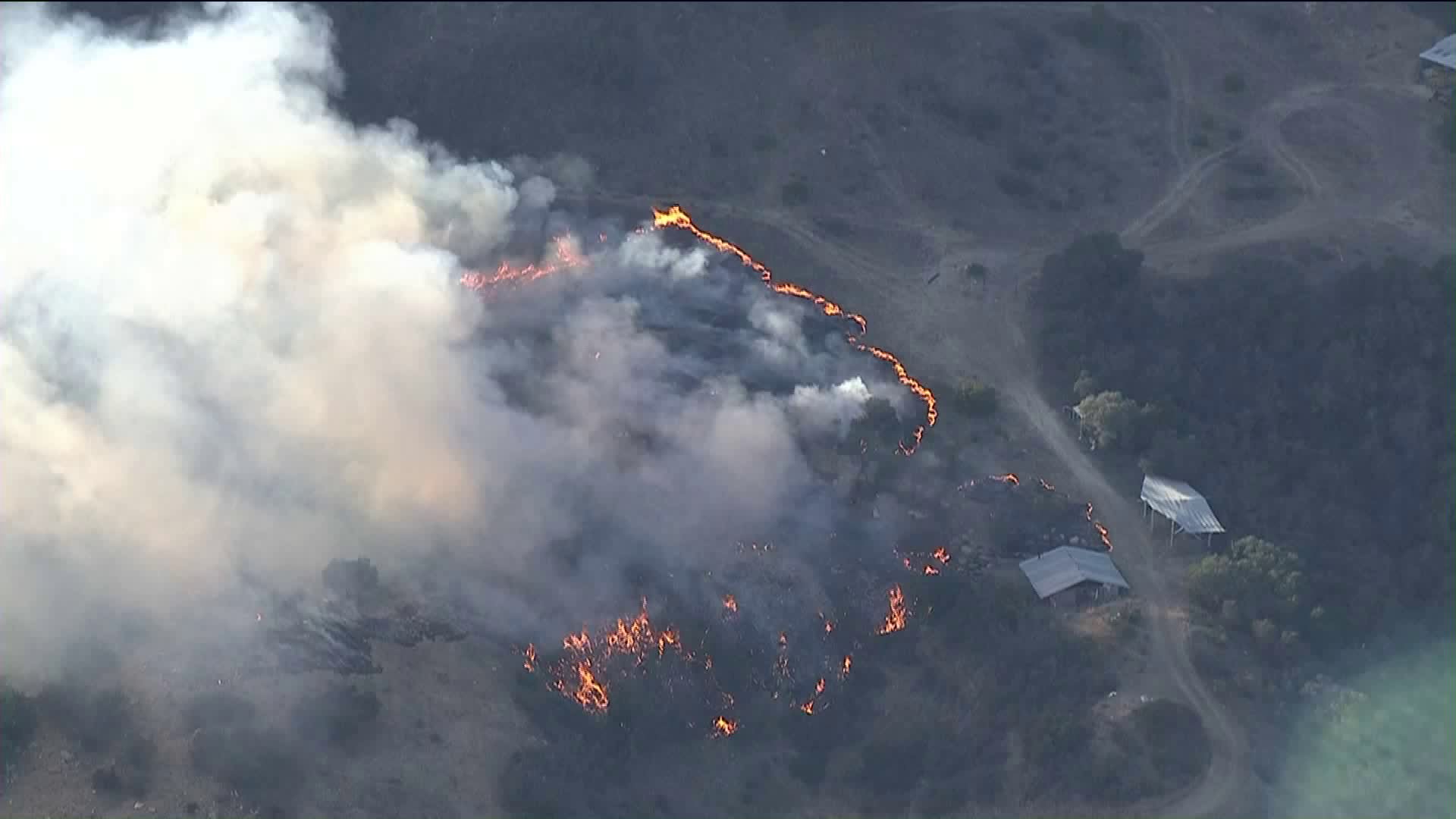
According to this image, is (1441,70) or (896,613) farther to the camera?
(1441,70)

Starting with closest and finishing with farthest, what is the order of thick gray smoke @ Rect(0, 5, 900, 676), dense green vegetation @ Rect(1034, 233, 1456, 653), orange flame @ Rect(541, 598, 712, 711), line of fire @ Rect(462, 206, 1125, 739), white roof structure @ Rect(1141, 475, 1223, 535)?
orange flame @ Rect(541, 598, 712, 711) < line of fire @ Rect(462, 206, 1125, 739) < thick gray smoke @ Rect(0, 5, 900, 676) < dense green vegetation @ Rect(1034, 233, 1456, 653) < white roof structure @ Rect(1141, 475, 1223, 535)

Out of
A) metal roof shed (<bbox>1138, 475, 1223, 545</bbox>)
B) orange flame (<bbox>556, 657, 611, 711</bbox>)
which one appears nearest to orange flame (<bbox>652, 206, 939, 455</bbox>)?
metal roof shed (<bbox>1138, 475, 1223, 545</bbox>)

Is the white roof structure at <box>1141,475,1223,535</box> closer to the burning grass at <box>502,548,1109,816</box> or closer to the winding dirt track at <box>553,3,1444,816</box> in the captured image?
the winding dirt track at <box>553,3,1444,816</box>

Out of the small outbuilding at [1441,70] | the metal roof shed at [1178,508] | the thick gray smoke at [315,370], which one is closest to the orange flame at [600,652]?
the thick gray smoke at [315,370]

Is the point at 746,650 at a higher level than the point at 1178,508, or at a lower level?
higher

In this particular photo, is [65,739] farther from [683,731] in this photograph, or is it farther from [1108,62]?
[1108,62]

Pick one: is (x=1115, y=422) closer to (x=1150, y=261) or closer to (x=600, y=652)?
(x=1150, y=261)

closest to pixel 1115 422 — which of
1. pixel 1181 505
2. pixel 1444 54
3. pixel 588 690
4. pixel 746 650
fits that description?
pixel 1181 505
